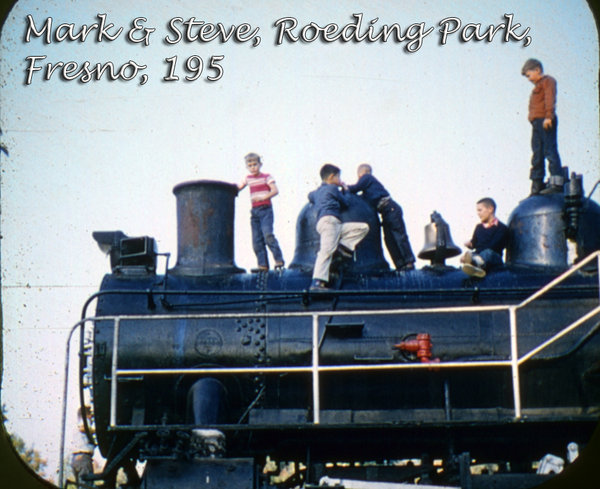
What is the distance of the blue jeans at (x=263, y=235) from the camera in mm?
9656

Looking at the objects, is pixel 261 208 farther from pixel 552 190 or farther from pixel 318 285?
pixel 552 190

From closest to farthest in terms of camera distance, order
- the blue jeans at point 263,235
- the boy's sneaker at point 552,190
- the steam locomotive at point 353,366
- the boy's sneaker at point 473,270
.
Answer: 1. the steam locomotive at point 353,366
2. the boy's sneaker at point 473,270
3. the boy's sneaker at point 552,190
4. the blue jeans at point 263,235

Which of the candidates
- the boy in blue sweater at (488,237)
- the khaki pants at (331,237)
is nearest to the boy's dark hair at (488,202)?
the boy in blue sweater at (488,237)

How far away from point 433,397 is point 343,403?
0.84m

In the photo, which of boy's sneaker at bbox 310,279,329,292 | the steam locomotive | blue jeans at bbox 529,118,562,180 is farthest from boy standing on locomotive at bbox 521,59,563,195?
boy's sneaker at bbox 310,279,329,292

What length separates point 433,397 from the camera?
8.02 meters

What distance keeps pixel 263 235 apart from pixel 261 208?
321 mm

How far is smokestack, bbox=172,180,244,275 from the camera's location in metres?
9.06

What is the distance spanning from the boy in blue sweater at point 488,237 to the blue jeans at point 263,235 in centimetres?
212

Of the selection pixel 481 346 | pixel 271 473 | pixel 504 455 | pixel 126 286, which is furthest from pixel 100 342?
pixel 504 455

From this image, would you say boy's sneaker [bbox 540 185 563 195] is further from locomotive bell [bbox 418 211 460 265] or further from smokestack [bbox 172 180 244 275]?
smokestack [bbox 172 180 244 275]

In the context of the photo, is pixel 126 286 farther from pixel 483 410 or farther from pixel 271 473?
pixel 483 410

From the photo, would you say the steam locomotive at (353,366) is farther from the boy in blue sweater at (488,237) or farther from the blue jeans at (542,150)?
the blue jeans at (542,150)

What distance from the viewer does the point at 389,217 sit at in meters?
9.36
